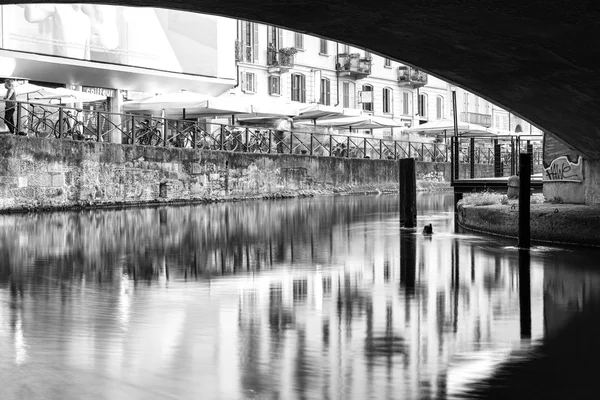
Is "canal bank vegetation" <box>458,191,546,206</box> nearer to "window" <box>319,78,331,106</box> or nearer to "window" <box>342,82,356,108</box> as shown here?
"window" <box>319,78,331,106</box>

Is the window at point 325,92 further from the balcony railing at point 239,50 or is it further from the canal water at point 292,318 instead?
the canal water at point 292,318

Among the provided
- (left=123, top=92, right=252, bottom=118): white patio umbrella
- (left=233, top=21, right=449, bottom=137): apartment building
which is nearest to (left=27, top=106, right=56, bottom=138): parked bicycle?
(left=123, top=92, right=252, bottom=118): white patio umbrella

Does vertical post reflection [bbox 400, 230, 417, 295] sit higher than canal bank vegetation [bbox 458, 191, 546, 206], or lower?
lower

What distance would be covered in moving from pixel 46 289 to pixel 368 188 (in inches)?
1223

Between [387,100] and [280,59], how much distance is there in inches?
439

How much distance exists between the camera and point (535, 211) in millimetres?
16469

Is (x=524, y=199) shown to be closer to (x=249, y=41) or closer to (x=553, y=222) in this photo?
(x=553, y=222)

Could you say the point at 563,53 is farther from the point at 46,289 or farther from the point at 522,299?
the point at 46,289

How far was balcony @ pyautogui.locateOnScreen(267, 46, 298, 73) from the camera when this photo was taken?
5103cm

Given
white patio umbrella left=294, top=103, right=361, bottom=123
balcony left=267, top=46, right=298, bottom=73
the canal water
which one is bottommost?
the canal water

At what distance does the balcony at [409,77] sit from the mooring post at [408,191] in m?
40.7

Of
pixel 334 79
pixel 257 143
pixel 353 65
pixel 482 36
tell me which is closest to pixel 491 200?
pixel 482 36

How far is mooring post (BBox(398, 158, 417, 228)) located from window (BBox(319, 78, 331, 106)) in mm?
34779

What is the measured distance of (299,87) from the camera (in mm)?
53719
